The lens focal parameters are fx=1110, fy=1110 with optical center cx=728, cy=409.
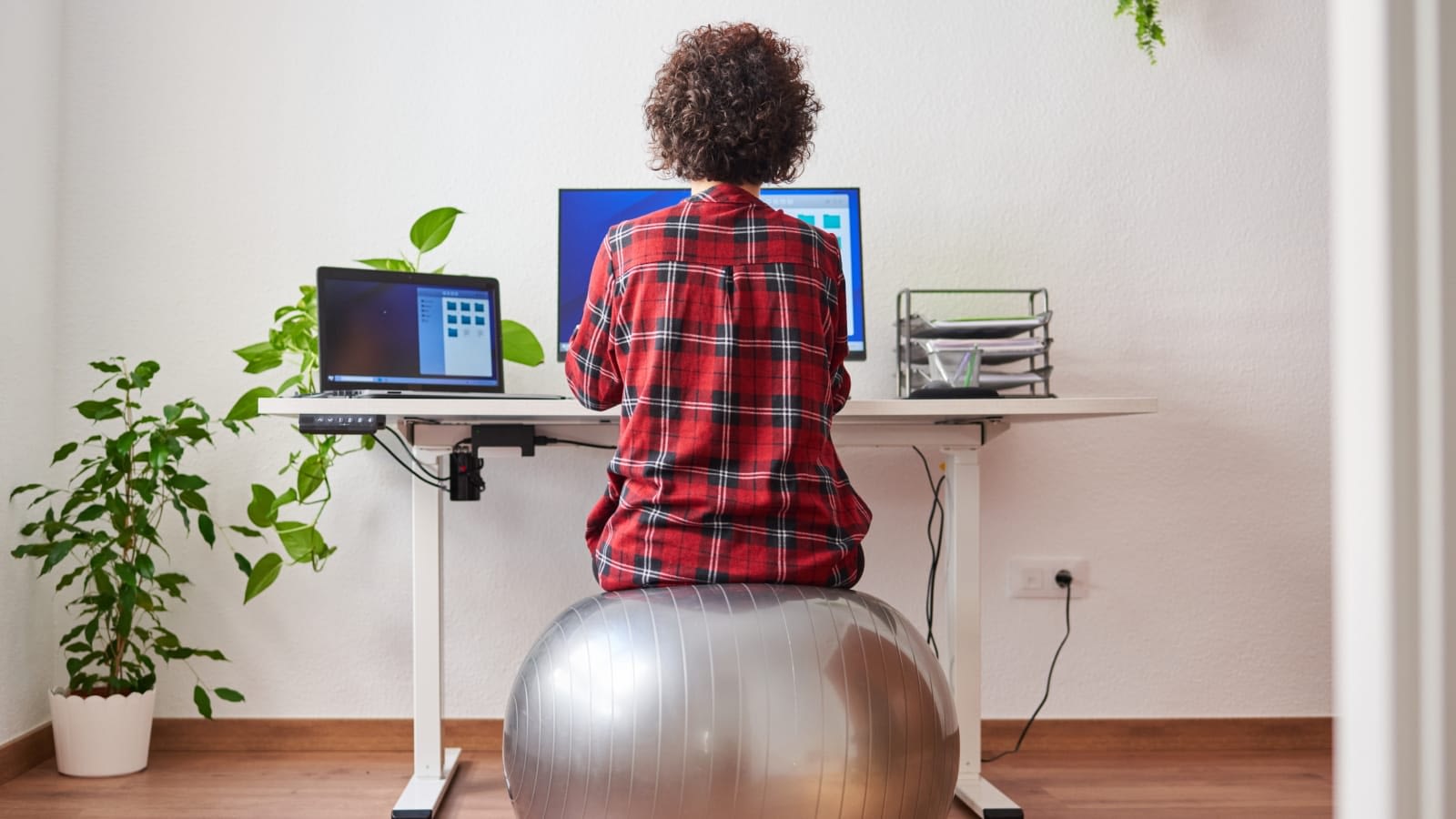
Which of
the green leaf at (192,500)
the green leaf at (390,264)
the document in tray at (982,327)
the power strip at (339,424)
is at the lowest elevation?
the green leaf at (192,500)

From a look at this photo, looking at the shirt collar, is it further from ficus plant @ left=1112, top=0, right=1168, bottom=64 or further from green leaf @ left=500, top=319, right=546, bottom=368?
ficus plant @ left=1112, top=0, right=1168, bottom=64

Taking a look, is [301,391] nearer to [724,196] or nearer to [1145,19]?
[724,196]

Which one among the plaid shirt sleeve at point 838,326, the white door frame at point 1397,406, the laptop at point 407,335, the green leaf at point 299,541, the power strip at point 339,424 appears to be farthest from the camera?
the green leaf at point 299,541

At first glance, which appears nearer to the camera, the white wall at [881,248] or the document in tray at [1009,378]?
the document in tray at [1009,378]

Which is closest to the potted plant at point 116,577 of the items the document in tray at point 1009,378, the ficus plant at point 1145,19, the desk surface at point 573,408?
the desk surface at point 573,408

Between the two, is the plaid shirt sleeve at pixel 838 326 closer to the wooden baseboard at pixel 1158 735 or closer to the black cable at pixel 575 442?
the black cable at pixel 575 442

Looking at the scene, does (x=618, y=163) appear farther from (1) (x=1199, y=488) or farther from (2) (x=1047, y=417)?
(1) (x=1199, y=488)

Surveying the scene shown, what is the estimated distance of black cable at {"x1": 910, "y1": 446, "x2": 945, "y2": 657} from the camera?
2484 millimetres

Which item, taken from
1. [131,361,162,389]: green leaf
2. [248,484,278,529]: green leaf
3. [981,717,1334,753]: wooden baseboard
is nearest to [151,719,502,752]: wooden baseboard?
[248,484,278,529]: green leaf

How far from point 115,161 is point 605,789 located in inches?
80.2

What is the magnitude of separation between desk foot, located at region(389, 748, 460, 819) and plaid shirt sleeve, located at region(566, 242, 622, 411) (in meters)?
0.91

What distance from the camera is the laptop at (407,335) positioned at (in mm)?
1980

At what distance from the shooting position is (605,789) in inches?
44.4

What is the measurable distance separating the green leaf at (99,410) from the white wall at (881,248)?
11.2 inches
